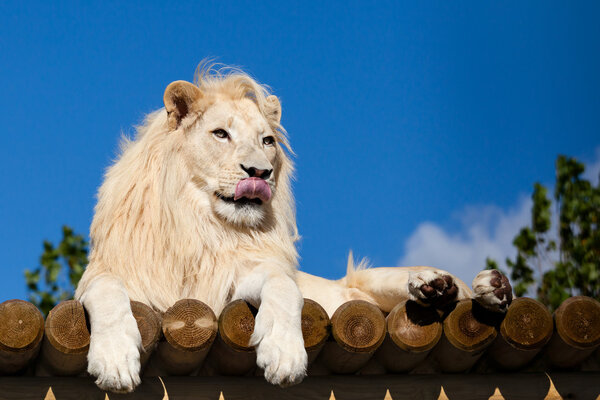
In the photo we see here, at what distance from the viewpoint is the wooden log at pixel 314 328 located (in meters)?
3.12

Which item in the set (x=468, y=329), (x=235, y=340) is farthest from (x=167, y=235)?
(x=468, y=329)

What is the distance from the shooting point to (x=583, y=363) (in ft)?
11.7

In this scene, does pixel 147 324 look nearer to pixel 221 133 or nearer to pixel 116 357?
pixel 116 357

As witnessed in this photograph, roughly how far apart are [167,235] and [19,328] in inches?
44.4

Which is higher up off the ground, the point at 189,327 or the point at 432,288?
the point at 432,288

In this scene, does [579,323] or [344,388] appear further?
[344,388]

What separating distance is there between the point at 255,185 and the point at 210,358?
0.91 metres

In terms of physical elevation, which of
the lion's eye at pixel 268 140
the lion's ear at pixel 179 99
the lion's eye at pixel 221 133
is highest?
the lion's ear at pixel 179 99

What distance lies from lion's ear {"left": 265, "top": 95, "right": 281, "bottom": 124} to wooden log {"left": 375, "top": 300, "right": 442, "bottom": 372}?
1538 millimetres

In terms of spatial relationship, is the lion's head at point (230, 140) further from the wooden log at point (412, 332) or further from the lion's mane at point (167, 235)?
the wooden log at point (412, 332)

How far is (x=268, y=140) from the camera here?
13.9 ft

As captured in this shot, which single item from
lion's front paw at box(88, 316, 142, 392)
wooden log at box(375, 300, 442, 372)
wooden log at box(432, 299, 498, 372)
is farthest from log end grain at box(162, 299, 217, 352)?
wooden log at box(432, 299, 498, 372)

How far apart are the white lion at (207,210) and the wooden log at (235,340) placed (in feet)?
0.59

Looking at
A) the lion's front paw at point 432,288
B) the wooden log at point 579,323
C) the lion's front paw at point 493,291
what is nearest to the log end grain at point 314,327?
the lion's front paw at point 432,288
